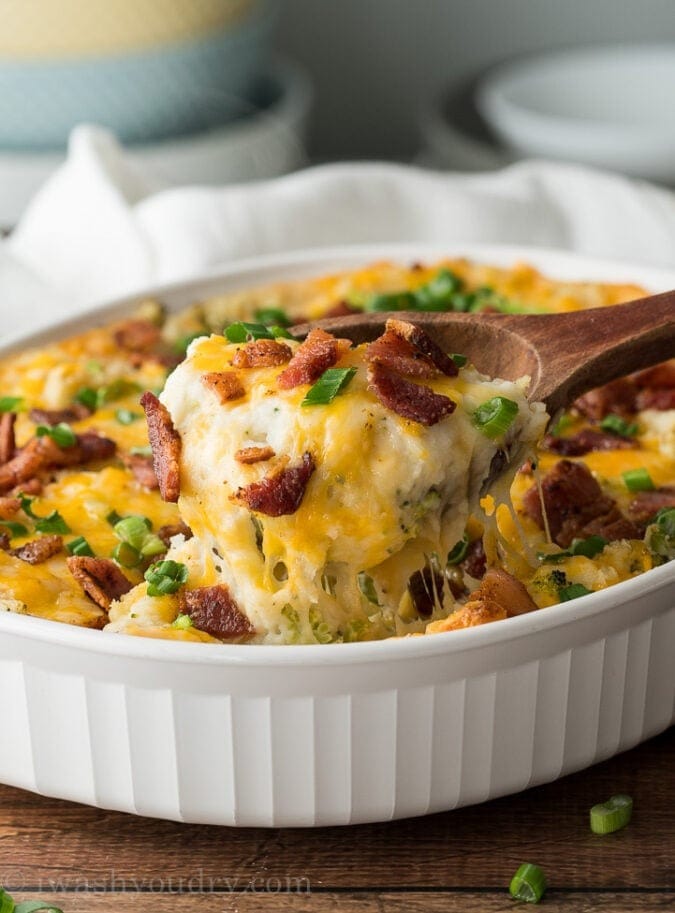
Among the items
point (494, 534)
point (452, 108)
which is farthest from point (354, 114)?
point (494, 534)

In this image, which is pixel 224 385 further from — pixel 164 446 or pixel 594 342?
pixel 594 342

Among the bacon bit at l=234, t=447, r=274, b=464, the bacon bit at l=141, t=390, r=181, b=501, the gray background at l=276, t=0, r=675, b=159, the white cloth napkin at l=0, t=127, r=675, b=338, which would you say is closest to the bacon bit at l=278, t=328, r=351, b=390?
the bacon bit at l=234, t=447, r=274, b=464

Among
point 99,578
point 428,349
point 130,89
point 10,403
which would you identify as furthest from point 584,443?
point 130,89

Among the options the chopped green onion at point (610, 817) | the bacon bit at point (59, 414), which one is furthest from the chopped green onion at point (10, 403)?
the chopped green onion at point (610, 817)

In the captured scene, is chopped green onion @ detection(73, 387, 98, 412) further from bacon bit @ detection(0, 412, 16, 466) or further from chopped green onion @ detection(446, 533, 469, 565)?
chopped green onion @ detection(446, 533, 469, 565)

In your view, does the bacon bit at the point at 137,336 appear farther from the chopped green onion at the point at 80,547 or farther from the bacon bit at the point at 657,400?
the bacon bit at the point at 657,400

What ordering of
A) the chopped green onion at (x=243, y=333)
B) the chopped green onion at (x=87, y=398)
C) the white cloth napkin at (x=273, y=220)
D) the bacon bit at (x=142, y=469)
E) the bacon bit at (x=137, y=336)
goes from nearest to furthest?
1. the chopped green onion at (x=243, y=333)
2. the bacon bit at (x=142, y=469)
3. the chopped green onion at (x=87, y=398)
4. the bacon bit at (x=137, y=336)
5. the white cloth napkin at (x=273, y=220)

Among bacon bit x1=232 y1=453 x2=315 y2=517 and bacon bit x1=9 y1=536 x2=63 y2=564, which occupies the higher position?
bacon bit x1=232 y1=453 x2=315 y2=517
